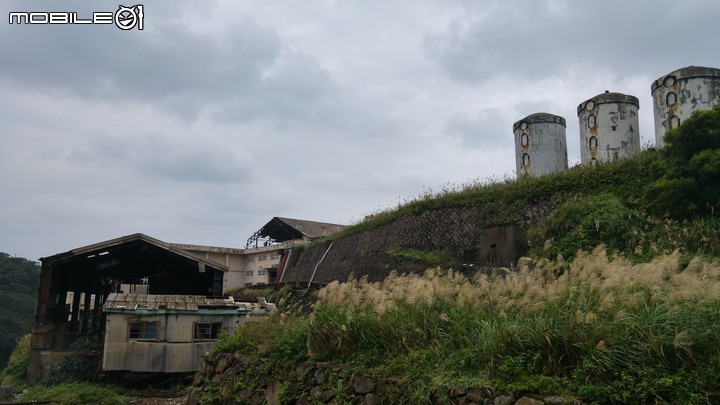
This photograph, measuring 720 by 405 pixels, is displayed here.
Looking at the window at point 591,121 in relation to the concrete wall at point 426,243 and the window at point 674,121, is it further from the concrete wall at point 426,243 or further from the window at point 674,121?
the concrete wall at point 426,243

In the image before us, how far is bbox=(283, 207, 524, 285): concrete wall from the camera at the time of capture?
20000mm

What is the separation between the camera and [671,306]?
558cm

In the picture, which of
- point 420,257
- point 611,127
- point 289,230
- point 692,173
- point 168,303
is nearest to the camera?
point 692,173

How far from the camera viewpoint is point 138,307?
17594 mm

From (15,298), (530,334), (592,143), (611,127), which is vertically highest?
(611,127)

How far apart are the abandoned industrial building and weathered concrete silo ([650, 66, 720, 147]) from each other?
16.6m

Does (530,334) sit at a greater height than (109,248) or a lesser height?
lesser

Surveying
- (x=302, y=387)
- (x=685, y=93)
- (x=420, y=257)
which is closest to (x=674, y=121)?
(x=685, y=93)

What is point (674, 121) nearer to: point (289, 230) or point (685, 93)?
point (685, 93)

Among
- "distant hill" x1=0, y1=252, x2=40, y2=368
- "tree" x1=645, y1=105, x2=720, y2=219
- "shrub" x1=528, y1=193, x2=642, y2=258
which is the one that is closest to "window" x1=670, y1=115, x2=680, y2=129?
"shrub" x1=528, y1=193, x2=642, y2=258

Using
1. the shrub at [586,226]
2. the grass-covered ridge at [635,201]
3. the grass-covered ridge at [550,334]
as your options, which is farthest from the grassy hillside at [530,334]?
the shrub at [586,226]

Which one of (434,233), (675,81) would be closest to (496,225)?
(434,233)

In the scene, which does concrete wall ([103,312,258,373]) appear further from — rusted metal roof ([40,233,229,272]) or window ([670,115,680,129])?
window ([670,115,680,129])

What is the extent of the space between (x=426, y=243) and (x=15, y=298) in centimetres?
3792
